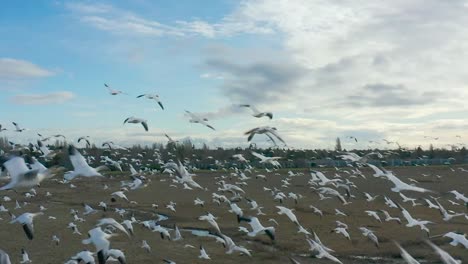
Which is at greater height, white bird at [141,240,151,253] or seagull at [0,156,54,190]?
seagull at [0,156,54,190]

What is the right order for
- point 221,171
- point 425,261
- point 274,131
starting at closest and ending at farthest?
1. point 274,131
2. point 425,261
3. point 221,171

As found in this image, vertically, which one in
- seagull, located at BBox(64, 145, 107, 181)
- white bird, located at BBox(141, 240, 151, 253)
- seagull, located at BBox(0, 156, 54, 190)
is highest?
seagull, located at BBox(64, 145, 107, 181)

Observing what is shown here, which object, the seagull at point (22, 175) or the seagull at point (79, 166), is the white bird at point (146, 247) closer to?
the seagull at point (79, 166)

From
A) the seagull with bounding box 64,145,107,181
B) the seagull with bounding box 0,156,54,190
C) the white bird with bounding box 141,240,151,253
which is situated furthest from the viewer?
the white bird with bounding box 141,240,151,253

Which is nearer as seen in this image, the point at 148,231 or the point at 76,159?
the point at 76,159

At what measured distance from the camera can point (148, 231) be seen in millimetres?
33344

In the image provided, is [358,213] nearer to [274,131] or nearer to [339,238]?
[339,238]

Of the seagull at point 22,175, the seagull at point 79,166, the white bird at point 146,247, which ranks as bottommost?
the white bird at point 146,247

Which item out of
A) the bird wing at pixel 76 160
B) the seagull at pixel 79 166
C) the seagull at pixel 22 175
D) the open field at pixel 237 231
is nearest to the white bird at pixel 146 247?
the open field at pixel 237 231

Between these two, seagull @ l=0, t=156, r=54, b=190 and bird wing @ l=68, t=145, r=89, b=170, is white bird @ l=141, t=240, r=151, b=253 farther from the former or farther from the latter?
seagull @ l=0, t=156, r=54, b=190

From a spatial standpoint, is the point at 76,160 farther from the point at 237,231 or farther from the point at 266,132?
the point at 237,231

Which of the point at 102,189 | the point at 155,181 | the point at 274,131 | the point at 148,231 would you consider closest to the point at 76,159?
the point at 274,131

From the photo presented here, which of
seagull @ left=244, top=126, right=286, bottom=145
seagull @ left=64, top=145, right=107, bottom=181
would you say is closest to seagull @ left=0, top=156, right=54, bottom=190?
seagull @ left=64, top=145, right=107, bottom=181

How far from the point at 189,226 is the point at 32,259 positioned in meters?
12.7
